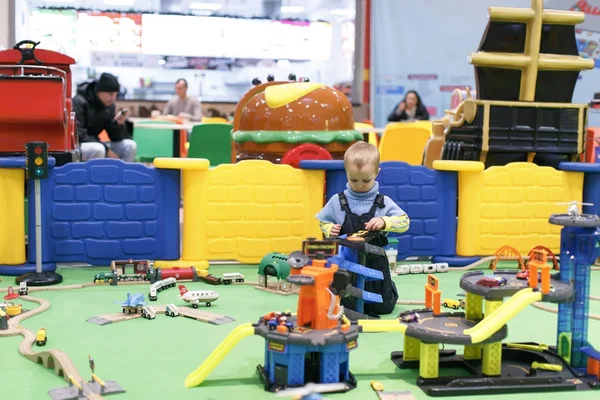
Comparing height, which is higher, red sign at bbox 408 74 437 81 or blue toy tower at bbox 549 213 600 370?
red sign at bbox 408 74 437 81

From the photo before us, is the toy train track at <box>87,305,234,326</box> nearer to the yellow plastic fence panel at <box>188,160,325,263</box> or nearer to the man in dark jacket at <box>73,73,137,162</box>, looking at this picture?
the yellow plastic fence panel at <box>188,160,325,263</box>

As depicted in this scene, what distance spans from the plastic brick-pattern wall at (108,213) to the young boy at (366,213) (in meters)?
1.50

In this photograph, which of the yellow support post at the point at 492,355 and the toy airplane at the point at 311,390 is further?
the yellow support post at the point at 492,355

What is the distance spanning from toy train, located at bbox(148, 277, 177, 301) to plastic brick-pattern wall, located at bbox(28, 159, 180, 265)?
1.84ft

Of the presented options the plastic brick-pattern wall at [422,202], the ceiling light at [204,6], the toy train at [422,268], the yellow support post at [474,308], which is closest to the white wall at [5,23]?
the ceiling light at [204,6]

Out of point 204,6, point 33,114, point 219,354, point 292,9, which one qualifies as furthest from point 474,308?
point 292,9

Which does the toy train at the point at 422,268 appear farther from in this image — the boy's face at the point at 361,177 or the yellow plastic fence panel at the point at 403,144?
the yellow plastic fence panel at the point at 403,144

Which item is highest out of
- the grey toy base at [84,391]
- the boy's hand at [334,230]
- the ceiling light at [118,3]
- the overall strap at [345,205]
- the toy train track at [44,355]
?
the ceiling light at [118,3]

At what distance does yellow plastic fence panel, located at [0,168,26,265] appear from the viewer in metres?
4.96

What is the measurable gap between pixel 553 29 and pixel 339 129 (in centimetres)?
183

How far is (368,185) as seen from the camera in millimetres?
4070

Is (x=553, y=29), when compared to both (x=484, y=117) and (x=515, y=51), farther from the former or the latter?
(x=484, y=117)

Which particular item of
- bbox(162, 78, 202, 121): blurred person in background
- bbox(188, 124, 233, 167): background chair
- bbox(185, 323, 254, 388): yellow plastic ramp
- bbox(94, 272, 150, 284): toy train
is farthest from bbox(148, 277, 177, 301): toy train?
bbox(162, 78, 202, 121): blurred person in background

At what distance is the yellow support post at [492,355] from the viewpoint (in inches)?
117
